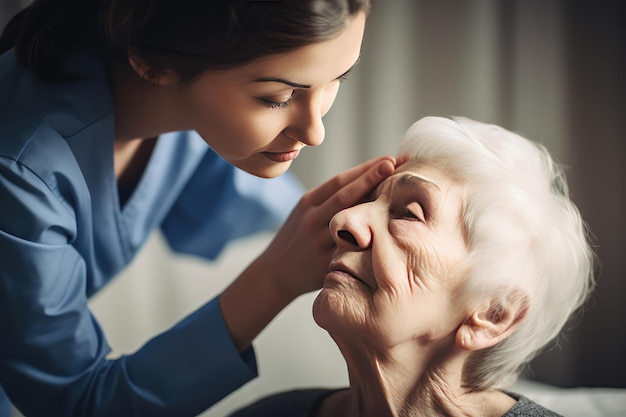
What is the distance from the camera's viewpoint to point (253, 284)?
1.18 metres

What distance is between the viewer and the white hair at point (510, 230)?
39.3 inches

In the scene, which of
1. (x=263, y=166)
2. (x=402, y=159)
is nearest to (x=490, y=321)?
(x=402, y=159)

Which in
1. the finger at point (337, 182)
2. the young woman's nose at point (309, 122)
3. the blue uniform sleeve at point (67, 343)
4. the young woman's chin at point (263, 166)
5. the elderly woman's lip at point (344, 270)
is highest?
the young woman's nose at point (309, 122)

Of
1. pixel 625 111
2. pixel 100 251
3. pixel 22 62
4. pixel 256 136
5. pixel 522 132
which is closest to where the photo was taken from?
pixel 256 136

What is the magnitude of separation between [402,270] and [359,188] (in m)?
0.19

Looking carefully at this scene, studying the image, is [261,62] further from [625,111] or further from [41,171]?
[625,111]

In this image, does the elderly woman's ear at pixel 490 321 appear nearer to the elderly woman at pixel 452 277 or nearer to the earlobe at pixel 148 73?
the elderly woman at pixel 452 277

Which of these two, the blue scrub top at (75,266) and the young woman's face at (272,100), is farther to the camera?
the blue scrub top at (75,266)

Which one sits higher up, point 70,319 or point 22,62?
point 22,62

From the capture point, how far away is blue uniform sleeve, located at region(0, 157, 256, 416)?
1.02m

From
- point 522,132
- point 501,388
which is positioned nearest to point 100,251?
point 501,388

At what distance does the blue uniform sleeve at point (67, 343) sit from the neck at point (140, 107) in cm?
17

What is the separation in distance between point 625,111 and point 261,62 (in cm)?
149

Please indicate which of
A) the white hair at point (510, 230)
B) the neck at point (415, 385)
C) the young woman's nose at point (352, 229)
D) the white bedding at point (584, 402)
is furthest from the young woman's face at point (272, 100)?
the white bedding at point (584, 402)
